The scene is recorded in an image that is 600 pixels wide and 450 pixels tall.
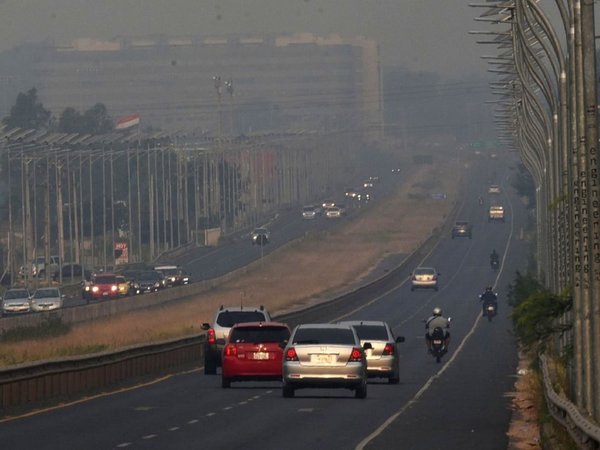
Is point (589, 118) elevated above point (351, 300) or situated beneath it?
elevated above

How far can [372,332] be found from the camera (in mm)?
41750

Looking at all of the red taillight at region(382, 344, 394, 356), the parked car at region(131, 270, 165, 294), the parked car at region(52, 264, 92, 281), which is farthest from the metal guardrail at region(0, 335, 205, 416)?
the parked car at region(52, 264, 92, 281)

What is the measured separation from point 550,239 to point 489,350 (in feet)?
30.5

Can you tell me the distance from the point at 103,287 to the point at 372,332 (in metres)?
58.1

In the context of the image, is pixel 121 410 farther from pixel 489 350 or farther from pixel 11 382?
pixel 489 350

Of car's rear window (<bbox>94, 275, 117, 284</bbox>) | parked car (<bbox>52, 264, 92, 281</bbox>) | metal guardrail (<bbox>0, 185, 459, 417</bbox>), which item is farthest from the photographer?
parked car (<bbox>52, 264, 92, 281</bbox>)

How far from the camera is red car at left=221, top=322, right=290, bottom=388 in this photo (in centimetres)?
3816

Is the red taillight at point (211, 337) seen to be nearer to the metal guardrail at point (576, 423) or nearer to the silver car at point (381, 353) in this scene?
the silver car at point (381, 353)

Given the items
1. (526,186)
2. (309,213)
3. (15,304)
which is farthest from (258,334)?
(309,213)

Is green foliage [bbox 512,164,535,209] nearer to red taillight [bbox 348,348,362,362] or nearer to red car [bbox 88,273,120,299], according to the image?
red car [bbox 88,273,120,299]

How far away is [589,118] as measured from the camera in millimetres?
21047

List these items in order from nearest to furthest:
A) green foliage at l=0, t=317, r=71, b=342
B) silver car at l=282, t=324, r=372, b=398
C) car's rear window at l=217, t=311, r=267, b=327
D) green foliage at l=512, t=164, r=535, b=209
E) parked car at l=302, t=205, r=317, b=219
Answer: silver car at l=282, t=324, r=372, b=398, car's rear window at l=217, t=311, r=267, b=327, green foliage at l=0, t=317, r=71, b=342, green foliage at l=512, t=164, r=535, b=209, parked car at l=302, t=205, r=317, b=219

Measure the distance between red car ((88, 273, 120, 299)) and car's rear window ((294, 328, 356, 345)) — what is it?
63629 millimetres

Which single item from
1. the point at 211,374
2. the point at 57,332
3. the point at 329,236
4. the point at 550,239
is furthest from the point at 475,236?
the point at 211,374
